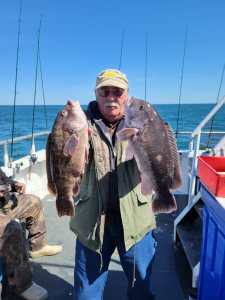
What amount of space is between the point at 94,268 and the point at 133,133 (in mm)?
1085

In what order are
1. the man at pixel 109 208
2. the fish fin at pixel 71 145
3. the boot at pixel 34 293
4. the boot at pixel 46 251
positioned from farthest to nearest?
1. the boot at pixel 46 251
2. the boot at pixel 34 293
3. the man at pixel 109 208
4. the fish fin at pixel 71 145

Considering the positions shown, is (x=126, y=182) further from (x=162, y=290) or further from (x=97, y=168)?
(x=162, y=290)

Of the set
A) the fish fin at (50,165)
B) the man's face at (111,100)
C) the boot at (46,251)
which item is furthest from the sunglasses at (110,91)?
the boot at (46,251)

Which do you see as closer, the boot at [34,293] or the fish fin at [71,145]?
the fish fin at [71,145]

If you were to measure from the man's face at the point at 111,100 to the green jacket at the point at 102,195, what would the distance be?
0.12m

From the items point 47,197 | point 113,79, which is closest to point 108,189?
point 113,79

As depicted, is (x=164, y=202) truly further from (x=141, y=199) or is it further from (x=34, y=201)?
(x=34, y=201)

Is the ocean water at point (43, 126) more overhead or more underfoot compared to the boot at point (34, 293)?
more overhead

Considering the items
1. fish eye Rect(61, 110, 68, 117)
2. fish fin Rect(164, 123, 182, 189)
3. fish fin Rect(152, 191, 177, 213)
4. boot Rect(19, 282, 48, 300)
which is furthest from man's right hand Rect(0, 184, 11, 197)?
fish fin Rect(164, 123, 182, 189)

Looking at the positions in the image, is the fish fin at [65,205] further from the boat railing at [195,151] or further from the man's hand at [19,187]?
the boat railing at [195,151]

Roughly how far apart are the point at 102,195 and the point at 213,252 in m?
0.78

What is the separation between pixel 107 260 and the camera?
242 centimetres

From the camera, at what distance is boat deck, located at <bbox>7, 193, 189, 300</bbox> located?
3.28m

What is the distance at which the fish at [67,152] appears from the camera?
5.83ft
